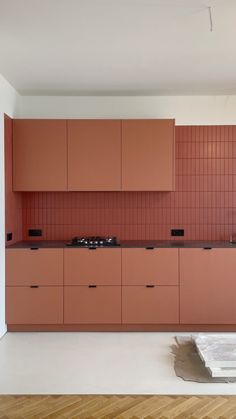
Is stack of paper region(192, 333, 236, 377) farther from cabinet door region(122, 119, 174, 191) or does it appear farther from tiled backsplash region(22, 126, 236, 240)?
cabinet door region(122, 119, 174, 191)

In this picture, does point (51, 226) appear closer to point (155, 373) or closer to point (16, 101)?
point (16, 101)

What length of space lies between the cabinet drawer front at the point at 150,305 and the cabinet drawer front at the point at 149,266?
2.8 inches

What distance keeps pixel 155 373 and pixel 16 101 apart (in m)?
3.11

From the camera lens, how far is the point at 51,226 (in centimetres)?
454

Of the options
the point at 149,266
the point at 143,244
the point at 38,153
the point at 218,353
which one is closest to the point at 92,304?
the point at 149,266

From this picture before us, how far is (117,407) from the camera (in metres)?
2.51

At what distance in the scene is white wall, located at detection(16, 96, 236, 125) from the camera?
4535 mm

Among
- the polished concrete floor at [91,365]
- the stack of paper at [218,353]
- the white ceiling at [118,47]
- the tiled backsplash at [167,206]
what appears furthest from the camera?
the tiled backsplash at [167,206]

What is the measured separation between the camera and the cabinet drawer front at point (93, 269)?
398cm

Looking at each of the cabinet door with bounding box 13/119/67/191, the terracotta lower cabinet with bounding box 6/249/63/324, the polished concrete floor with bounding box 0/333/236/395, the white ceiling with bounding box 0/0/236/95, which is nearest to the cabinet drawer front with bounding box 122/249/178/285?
the polished concrete floor with bounding box 0/333/236/395

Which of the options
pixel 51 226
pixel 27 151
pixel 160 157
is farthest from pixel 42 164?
pixel 160 157

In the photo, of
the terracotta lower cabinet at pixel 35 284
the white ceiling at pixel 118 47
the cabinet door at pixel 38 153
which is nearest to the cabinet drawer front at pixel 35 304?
the terracotta lower cabinet at pixel 35 284

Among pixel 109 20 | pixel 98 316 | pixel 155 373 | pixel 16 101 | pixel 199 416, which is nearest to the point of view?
pixel 199 416

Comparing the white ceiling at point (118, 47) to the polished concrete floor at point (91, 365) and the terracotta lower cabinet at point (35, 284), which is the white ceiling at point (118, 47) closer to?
the terracotta lower cabinet at point (35, 284)
